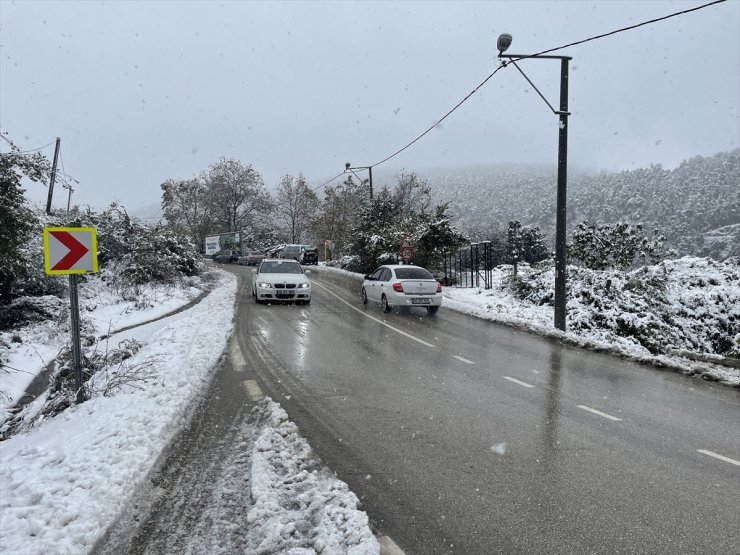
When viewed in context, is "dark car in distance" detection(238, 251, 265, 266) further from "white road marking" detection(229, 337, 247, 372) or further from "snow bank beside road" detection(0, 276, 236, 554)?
"snow bank beside road" detection(0, 276, 236, 554)

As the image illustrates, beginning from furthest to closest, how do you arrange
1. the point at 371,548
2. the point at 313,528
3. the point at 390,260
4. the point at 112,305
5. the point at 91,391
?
the point at 390,260 < the point at 112,305 < the point at 91,391 < the point at 313,528 < the point at 371,548

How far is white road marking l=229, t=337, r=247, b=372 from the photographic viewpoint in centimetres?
803

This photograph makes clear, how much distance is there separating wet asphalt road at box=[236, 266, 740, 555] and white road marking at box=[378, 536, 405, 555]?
0.24ft

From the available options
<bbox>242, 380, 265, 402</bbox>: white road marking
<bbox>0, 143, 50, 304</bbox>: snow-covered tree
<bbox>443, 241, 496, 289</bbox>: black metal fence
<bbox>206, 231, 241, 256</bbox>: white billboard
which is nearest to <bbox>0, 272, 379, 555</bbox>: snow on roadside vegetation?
<bbox>242, 380, 265, 402</bbox>: white road marking

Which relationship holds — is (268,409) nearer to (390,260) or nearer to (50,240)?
(50,240)

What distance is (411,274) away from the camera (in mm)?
15391

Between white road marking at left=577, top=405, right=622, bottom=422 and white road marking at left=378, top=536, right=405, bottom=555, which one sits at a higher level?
white road marking at left=378, top=536, right=405, bottom=555

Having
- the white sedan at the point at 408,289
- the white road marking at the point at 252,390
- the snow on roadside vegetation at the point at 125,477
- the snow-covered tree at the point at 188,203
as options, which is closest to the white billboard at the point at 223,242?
the snow-covered tree at the point at 188,203

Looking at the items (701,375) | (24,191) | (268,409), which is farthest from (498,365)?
(24,191)


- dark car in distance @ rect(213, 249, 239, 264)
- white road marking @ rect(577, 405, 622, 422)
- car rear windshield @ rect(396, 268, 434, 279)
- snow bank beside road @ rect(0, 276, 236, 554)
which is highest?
dark car in distance @ rect(213, 249, 239, 264)

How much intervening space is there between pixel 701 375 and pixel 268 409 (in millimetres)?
7162

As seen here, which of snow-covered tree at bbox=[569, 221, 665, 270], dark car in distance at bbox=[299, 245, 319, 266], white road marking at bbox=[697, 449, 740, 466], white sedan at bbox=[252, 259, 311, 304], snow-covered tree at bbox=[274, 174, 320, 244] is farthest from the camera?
snow-covered tree at bbox=[274, 174, 320, 244]

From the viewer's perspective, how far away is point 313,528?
311cm

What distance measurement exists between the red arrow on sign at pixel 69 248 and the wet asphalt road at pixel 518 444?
291 centimetres
